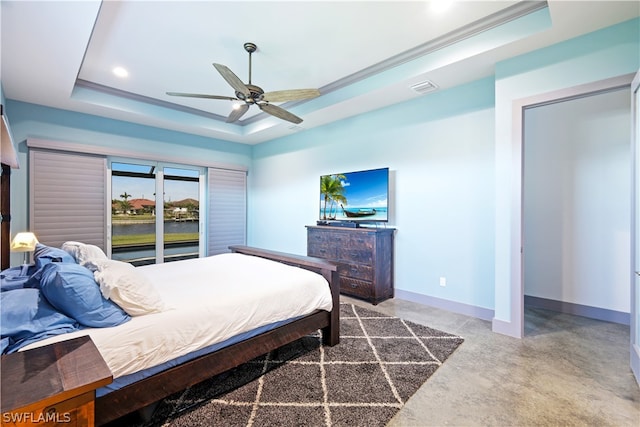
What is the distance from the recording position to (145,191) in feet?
16.3

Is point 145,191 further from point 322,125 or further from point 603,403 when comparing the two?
point 603,403

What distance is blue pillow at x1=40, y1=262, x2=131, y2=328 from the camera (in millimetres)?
1450

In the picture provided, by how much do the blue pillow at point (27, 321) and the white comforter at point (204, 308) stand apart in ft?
0.23

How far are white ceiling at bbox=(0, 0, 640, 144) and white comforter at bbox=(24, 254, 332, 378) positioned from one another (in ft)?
7.14

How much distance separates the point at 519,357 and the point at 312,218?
11.4 ft

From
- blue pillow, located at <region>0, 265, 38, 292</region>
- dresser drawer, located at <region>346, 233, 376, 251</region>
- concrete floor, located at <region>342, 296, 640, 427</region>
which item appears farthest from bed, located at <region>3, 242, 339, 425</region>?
dresser drawer, located at <region>346, 233, 376, 251</region>

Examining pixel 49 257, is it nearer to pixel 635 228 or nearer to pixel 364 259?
pixel 364 259

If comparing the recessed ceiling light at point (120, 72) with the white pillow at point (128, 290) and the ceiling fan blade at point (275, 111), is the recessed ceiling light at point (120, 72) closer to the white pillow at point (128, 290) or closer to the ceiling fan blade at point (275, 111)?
the ceiling fan blade at point (275, 111)

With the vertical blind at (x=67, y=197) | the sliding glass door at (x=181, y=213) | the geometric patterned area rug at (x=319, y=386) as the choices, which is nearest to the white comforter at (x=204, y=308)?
the geometric patterned area rug at (x=319, y=386)

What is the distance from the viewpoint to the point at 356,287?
390 centimetres

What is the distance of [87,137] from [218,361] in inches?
170

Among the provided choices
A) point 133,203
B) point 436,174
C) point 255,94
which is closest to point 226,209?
point 133,203

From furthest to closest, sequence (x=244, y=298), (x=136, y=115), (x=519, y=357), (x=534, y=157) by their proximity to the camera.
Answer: (x=136, y=115) → (x=534, y=157) → (x=519, y=357) → (x=244, y=298)

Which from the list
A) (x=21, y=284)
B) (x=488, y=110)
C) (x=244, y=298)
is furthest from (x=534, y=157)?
(x=21, y=284)
